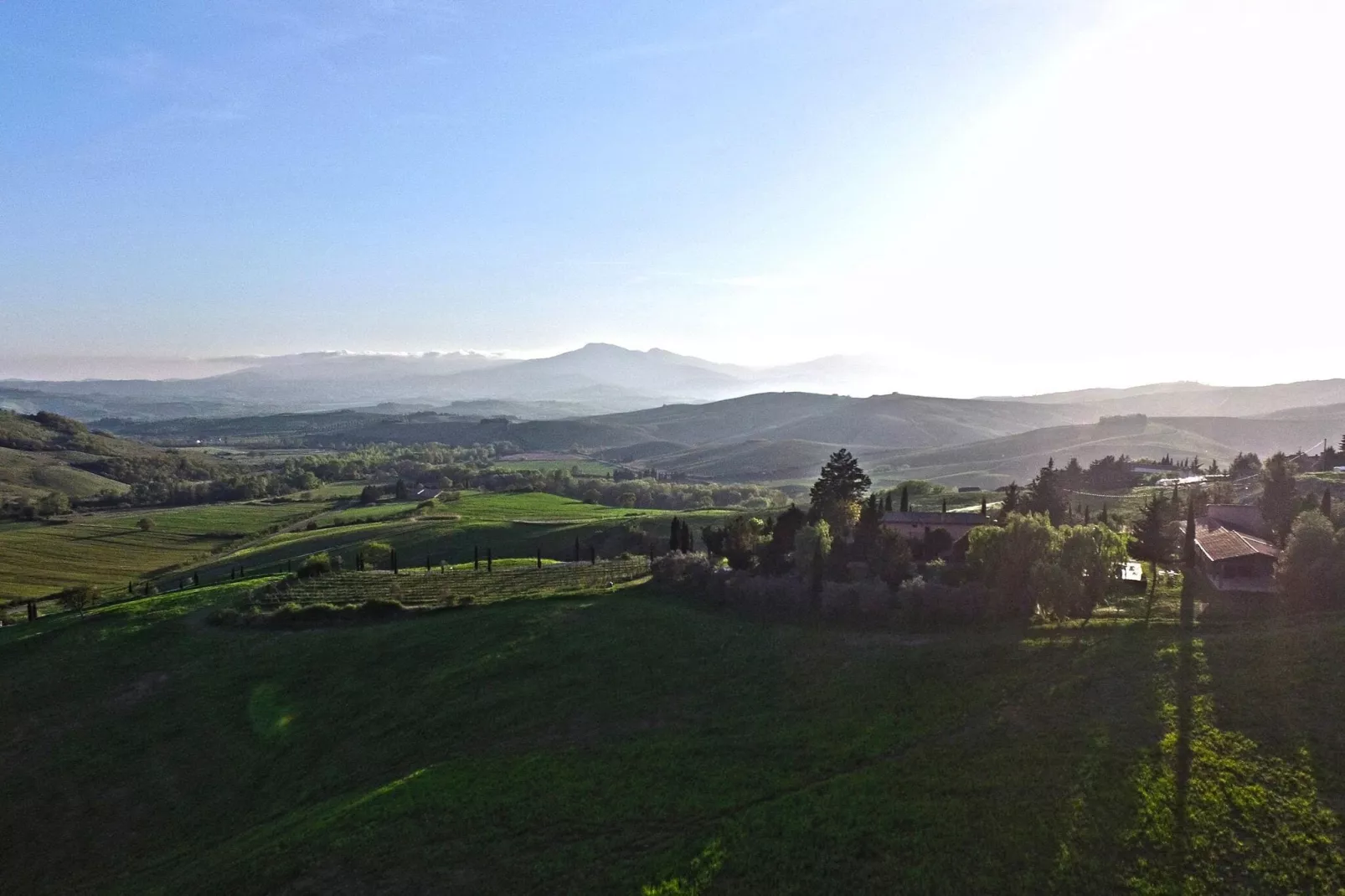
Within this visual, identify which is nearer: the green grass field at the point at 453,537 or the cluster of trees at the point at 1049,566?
the cluster of trees at the point at 1049,566

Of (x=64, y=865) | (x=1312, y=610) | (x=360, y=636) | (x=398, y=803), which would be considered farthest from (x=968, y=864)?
(x=360, y=636)

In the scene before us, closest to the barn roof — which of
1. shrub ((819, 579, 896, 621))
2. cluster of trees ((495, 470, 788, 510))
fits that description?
shrub ((819, 579, 896, 621))

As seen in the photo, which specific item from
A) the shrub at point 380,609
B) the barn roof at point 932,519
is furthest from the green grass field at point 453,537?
the barn roof at point 932,519

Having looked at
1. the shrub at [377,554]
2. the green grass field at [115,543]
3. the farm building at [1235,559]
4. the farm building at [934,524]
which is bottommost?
the green grass field at [115,543]

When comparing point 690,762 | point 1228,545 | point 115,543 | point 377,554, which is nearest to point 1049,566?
point 1228,545

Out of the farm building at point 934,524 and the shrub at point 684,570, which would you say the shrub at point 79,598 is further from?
the farm building at point 934,524

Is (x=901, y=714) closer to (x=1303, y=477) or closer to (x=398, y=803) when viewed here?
(x=398, y=803)
